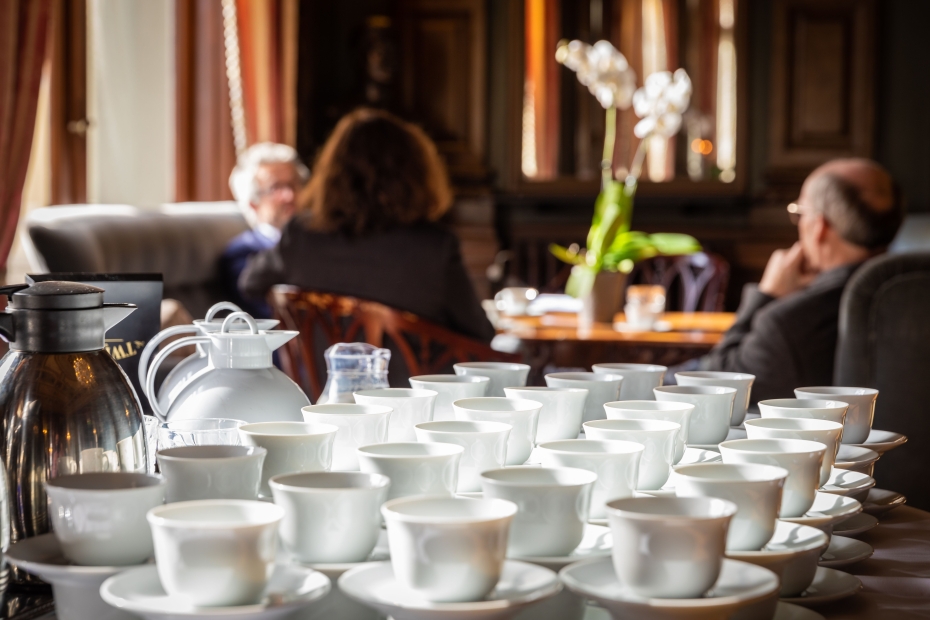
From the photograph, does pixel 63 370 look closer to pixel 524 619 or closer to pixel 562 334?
pixel 524 619

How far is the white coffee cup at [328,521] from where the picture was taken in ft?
2.05

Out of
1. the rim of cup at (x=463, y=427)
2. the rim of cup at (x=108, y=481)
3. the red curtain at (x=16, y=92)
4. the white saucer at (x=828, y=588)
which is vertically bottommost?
the white saucer at (x=828, y=588)

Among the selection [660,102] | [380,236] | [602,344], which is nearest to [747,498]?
[380,236]

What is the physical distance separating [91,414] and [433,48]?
5.30m

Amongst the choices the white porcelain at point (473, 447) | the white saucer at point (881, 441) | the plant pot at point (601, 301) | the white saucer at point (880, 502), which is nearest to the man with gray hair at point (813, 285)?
the plant pot at point (601, 301)

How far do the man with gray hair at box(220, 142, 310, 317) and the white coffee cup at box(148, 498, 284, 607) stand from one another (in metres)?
3.12

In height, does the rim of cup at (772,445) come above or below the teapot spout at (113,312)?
below

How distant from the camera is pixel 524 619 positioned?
63 centimetres

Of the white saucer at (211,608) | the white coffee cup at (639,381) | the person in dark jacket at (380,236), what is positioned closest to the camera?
the white saucer at (211,608)

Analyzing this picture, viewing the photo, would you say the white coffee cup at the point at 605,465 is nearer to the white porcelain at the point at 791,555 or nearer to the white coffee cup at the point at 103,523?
the white porcelain at the point at 791,555

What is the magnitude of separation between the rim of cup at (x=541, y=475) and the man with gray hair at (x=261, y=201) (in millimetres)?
3027

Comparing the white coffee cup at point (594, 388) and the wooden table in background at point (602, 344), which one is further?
the wooden table in background at point (602, 344)

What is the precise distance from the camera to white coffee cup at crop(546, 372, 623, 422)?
1.02 meters

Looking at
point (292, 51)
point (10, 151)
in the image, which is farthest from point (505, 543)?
point (292, 51)
